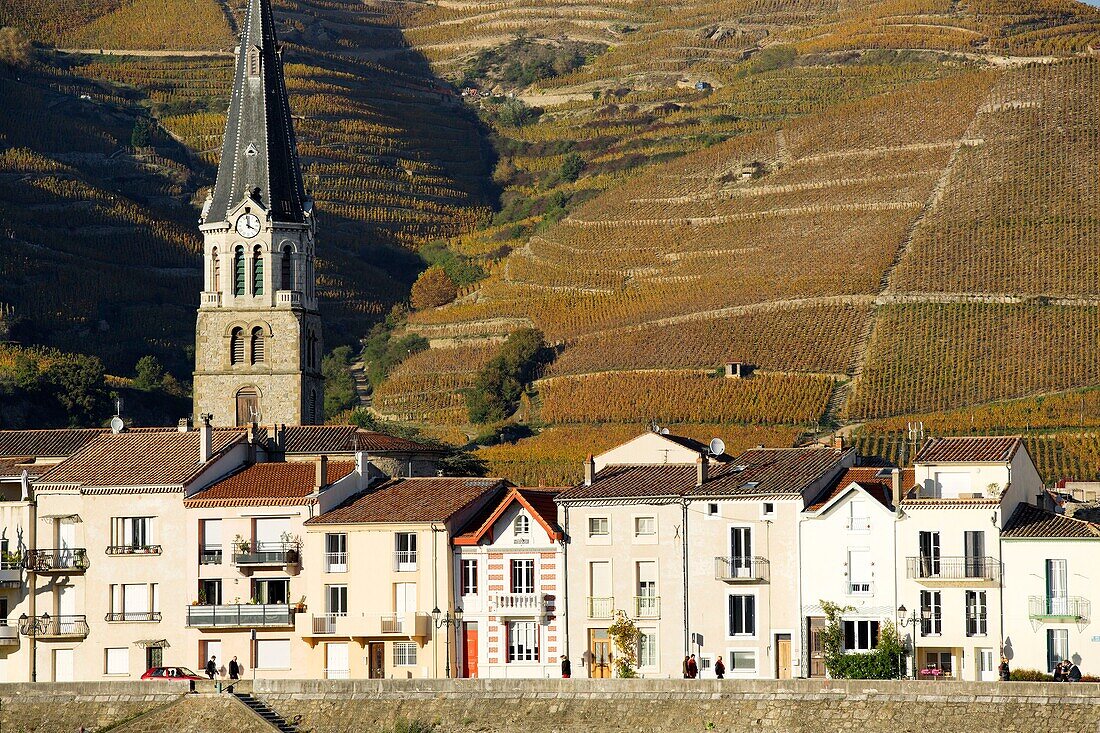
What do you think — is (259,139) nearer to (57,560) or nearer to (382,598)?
(57,560)

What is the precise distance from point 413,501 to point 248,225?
32.9 m

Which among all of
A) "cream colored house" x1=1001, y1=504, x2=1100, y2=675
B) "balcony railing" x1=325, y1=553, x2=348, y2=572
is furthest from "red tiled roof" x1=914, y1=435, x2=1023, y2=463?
"balcony railing" x1=325, y1=553, x2=348, y2=572

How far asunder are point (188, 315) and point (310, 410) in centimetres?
5741

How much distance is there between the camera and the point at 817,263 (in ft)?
464

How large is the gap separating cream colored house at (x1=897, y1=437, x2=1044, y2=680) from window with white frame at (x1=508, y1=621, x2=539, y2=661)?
8.96 metres

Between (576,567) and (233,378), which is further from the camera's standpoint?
(233,378)

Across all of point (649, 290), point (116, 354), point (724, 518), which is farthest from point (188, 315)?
point (724, 518)

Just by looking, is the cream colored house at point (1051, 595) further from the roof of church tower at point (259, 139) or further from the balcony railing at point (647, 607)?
the roof of church tower at point (259, 139)

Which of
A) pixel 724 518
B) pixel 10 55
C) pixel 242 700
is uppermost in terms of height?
pixel 10 55

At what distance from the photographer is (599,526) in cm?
6550

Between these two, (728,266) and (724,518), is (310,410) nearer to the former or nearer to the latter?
(724,518)

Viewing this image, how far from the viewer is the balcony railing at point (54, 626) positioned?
67.2m

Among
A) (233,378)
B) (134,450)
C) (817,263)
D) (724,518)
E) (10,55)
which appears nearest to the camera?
(724,518)

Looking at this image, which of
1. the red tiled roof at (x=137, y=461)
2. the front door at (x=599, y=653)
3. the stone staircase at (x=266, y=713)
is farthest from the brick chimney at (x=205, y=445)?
the front door at (x=599, y=653)
